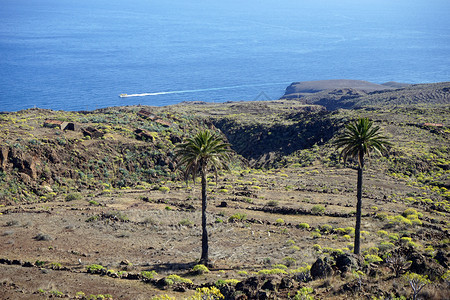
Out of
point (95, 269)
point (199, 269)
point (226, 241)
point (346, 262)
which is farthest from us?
point (226, 241)

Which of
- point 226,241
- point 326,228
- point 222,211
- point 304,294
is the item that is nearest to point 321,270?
point 304,294

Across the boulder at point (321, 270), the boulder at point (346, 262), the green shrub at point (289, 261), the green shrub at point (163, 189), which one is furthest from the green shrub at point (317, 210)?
the boulder at point (321, 270)

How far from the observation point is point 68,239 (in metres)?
30.2

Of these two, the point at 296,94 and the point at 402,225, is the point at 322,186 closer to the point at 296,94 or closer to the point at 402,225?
the point at 402,225

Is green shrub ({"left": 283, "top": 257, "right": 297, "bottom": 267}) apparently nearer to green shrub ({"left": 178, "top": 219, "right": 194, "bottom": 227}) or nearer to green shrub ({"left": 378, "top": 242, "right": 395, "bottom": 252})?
green shrub ({"left": 378, "top": 242, "right": 395, "bottom": 252})

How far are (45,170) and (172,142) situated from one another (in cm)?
2101

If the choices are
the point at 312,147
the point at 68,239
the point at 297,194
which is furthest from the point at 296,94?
the point at 68,239

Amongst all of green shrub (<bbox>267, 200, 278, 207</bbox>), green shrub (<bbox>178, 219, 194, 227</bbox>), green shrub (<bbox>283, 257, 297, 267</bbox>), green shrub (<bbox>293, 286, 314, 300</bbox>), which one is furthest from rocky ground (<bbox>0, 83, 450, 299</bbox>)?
green shrub (<bbox>178, 219, 194, 227</bbox>)

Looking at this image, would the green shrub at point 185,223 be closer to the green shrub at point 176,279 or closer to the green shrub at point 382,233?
the green shrub at point 176,279

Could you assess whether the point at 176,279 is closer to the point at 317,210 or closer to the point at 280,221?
the point at 280,221

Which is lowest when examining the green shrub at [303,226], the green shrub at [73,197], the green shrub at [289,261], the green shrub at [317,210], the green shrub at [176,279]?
the green shrub at [289,261]

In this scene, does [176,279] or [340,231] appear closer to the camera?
[176,279]

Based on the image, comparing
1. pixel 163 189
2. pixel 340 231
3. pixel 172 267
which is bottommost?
pixel 172 267

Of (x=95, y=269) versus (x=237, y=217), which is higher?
(x=237, y=217)
